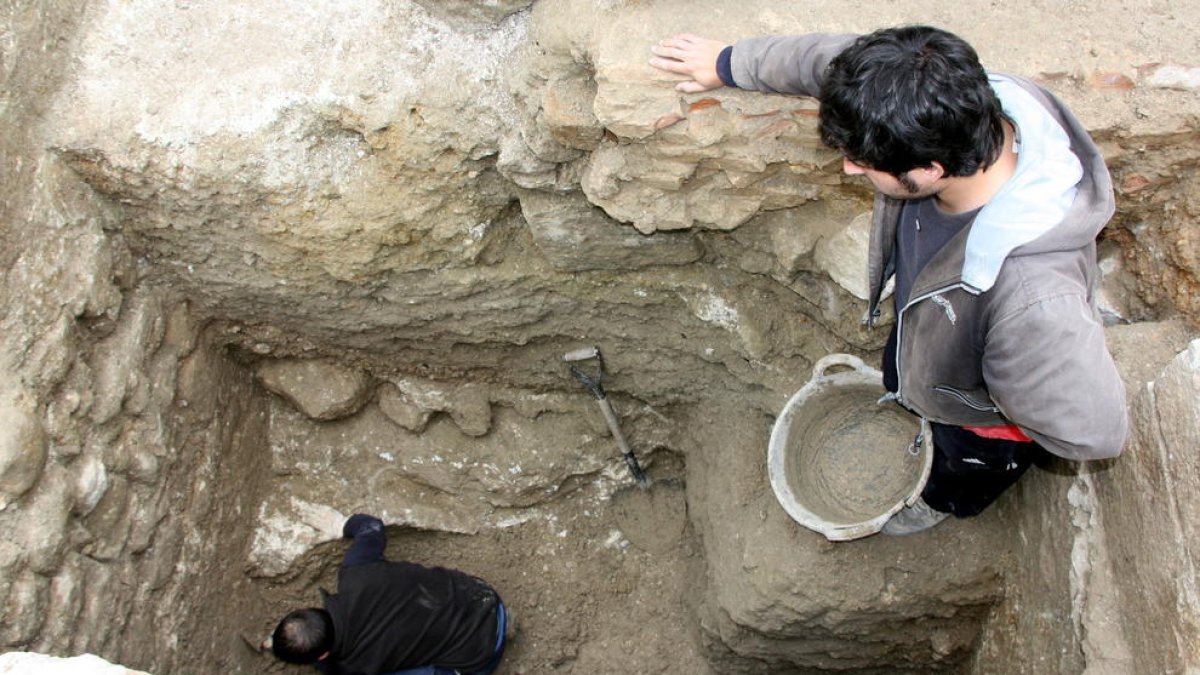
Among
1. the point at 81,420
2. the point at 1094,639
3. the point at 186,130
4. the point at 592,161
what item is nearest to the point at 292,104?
the point at 186,130

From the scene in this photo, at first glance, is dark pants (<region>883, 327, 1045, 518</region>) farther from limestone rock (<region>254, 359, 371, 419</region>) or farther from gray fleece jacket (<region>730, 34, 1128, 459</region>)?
limestone rock (<region>254, 359, 371, 419</region>)

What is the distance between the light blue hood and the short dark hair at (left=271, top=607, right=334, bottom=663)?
7.41 feet

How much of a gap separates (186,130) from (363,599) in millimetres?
1571

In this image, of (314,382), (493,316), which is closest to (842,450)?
(493,316)

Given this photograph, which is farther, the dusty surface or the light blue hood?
the dusty surface

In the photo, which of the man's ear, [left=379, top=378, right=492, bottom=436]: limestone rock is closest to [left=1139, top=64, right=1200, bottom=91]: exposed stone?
the man's ear

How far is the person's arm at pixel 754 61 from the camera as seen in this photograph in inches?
79.7

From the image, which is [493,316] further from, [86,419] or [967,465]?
[967,465]

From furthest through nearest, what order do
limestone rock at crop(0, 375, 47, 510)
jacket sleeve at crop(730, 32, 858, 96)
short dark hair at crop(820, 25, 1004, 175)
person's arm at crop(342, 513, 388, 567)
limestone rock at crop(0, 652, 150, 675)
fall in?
1. person's arm at crop(342, 513, 388, 567)
2. limestone rock at crop(0, 375, 47, 510)
3. jacket sleeve at crop(730, 32, 858, 96)
4. limestone rock at crop(0, 652, 150, 675)
5. short dark hair at crop(820, 25, 1004, 175)

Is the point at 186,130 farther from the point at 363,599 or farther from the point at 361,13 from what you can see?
the point at 363,599

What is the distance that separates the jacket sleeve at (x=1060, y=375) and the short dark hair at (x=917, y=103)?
291mm

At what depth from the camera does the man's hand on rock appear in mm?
2273

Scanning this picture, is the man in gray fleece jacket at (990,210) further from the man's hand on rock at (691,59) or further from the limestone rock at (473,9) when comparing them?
the limestone rock at (473,9)

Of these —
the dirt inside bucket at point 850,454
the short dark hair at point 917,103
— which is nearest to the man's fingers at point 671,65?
the short dark hair at point 917,103
